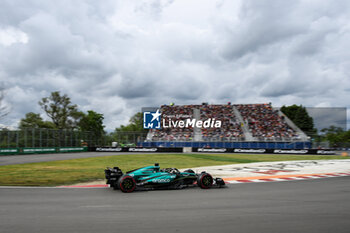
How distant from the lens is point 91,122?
70062 mm

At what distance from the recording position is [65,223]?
5.62 meters

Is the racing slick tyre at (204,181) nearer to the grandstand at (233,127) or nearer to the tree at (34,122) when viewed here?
the grandstand at (233,127)

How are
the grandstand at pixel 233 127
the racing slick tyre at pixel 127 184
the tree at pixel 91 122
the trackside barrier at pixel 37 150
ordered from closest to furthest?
the racing slick tyre at pixel 127 184 → the trackside barrier at pixel 37 150 → the grandstand at pixel 233 127 → the tree at pixel 91 122

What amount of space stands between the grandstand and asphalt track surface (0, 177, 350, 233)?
39.1 meters

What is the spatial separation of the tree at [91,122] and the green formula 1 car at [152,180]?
6286 cm

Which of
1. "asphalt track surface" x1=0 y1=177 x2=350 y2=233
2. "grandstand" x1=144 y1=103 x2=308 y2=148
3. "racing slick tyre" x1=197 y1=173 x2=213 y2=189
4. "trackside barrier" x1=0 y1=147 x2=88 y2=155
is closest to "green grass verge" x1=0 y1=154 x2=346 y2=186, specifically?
"asphalt track surface" x1=0 y1=177 x2=350 y2=233

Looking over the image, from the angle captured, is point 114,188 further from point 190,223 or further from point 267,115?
point 267,115

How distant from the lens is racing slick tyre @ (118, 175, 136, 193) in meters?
9.47

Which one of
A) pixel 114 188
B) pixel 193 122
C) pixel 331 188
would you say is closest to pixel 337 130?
pixel 193 122

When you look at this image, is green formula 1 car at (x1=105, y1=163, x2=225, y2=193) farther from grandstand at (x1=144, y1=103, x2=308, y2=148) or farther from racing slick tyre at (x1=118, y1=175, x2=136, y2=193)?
grandstand at (x1=144, y1=103, x2=308, y2=148)

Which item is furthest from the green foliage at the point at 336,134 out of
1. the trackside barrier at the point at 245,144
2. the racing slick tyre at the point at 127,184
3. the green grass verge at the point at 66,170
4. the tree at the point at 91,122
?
the racing slick tyre at the point at 127,184

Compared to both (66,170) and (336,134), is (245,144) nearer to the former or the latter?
(336,134)

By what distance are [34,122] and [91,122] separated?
43.1ft

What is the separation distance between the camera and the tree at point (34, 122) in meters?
64.1
